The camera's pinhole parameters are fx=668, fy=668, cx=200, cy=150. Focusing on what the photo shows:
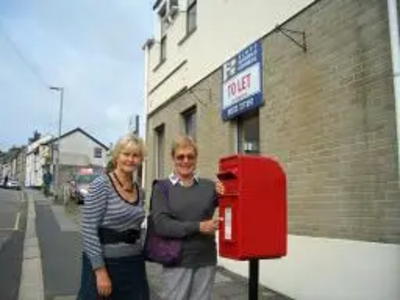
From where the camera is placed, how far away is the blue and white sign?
9.23 meters

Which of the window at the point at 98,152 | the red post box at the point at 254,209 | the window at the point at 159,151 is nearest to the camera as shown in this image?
the red post box at the point at 254,209

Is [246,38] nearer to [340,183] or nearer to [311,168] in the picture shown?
[311,168]

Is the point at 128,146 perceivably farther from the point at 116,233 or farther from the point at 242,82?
the point at 242,82

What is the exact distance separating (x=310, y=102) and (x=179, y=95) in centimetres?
619

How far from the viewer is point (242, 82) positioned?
9.73 meters

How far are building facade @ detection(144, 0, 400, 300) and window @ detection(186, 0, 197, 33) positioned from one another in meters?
1.67

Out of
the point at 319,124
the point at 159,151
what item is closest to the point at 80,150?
the point at 159,151

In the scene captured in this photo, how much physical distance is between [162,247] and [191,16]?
9615mm

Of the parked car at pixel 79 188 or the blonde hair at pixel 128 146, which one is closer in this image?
the blonde hair at pixel 128 146

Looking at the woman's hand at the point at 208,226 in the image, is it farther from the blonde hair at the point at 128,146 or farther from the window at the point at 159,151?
the window at the point at 159,151

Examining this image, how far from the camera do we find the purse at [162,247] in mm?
4324

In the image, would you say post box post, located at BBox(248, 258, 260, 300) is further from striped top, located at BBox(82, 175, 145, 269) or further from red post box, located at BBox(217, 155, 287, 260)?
striped top, located at BBox(82, 175, 145, 269)

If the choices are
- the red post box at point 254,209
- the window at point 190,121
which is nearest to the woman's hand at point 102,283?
the red post box at point 254,209

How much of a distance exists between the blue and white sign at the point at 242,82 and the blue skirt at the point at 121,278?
16.7ft
